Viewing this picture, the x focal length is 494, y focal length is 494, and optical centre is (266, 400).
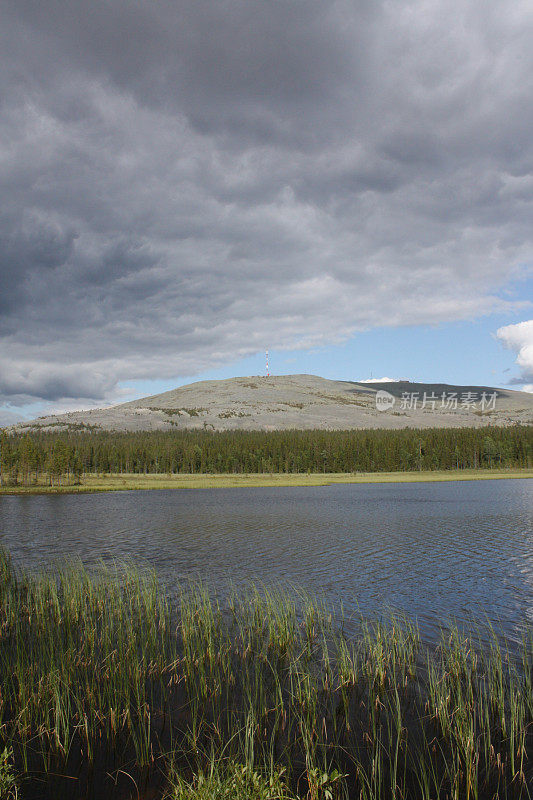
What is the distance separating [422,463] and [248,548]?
15933 cm

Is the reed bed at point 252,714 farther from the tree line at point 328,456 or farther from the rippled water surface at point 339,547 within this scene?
the tree line at point 328,456

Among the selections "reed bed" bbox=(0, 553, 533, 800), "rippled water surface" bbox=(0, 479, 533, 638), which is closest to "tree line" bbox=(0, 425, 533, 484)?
"rippled water surface" bbox=(0, 479, 533, 638)

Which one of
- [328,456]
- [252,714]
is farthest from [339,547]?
[328,456]

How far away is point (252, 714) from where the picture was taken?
10.3 meters

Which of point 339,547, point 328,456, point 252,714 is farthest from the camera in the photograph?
point 328,456

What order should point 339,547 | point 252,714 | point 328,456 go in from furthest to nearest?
point 328,456 → point 339,547 → point 252,714

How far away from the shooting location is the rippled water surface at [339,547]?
72.7 feet

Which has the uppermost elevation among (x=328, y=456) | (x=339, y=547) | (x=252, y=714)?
(x=252, y=714)

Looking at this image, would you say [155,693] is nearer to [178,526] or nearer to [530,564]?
[530,564]

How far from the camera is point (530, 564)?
1134 inches

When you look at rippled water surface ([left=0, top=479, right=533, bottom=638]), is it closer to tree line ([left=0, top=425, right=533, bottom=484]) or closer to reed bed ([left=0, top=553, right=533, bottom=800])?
reed bed ([left=0, top=553, right=533, bottom=800])

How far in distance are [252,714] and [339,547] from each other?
2557 centimetres

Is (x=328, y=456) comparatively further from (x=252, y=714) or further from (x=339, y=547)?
(x=252, y=714)

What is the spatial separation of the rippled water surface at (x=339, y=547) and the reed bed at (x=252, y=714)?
14.8 feet
